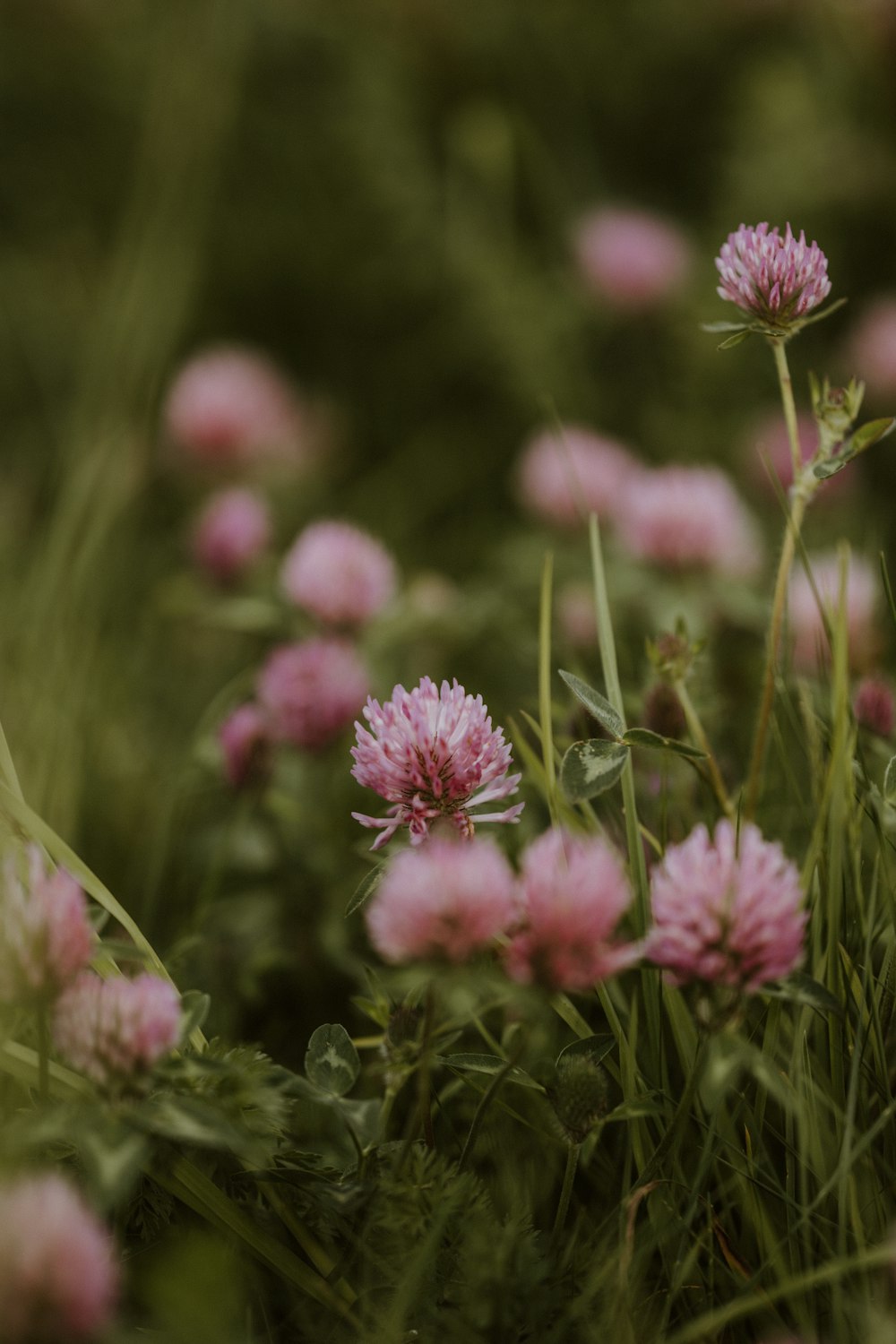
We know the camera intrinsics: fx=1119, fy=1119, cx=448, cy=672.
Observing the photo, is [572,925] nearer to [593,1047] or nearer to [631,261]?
[593,1047]

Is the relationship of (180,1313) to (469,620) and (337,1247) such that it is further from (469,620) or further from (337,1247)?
(469,620)

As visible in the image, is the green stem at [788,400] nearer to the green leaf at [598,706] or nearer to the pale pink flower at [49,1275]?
the green leaf at [598,706]

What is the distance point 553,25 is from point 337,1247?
240cm

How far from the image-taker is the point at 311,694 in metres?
1.10

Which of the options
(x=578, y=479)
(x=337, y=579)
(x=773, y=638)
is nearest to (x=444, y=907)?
(x=773, y=638)

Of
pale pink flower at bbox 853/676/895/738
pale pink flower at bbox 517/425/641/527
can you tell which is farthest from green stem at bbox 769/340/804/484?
pale pink flower at bbox 517/425/641/527

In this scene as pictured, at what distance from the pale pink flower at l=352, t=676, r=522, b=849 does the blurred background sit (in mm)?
610

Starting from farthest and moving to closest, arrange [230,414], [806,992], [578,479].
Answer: [230,414] < [578,479] < [806,992]

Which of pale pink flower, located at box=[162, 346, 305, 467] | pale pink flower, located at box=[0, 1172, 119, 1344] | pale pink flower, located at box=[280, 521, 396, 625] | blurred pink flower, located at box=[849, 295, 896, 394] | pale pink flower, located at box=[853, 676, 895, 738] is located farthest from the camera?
pale pink flower, located at box=[162, 346, 305, 467]

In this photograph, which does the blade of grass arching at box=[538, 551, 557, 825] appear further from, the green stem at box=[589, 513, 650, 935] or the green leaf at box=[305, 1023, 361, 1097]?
the green leaf at box=[305, 1023, 361, 1097]

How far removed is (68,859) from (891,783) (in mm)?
560

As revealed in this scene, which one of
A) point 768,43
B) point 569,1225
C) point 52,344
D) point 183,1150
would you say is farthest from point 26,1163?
point 768,43

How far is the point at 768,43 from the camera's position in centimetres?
226

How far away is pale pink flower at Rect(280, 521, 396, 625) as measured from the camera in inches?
49.1
